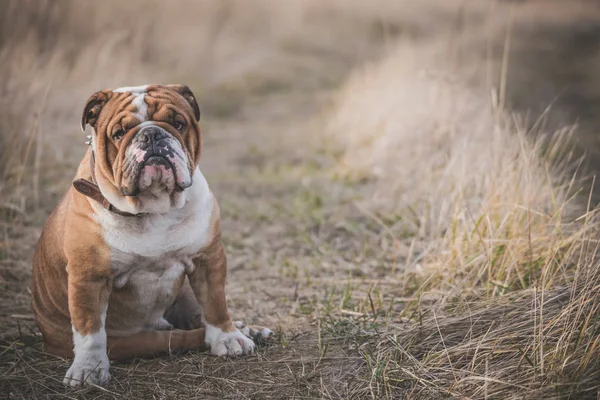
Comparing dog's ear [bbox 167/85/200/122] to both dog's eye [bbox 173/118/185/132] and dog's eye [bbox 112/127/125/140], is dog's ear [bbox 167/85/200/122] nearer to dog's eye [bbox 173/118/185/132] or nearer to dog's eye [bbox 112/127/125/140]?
dog's eye [bbox 173/118/185/132]

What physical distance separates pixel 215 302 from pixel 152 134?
2.94 feet

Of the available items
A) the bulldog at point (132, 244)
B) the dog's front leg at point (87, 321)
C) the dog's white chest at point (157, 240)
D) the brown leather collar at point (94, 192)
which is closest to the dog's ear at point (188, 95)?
the bulldog at point (132, 244)

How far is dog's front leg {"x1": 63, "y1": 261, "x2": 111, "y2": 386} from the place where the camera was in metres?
2.96

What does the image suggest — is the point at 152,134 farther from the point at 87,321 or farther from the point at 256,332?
the point at 256,332

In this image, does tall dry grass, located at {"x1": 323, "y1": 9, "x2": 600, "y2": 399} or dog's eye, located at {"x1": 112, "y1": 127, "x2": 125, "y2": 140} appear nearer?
A: tall dry grass, located at {"x1": 323, "y1": 9, "x2": 600, "y2": 399}

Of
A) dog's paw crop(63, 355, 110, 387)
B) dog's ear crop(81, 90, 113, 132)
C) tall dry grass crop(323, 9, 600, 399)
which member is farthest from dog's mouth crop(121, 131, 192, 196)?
tall dry grass crop(323, 9, 600, 399)

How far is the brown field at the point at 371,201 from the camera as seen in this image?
9.48 ft

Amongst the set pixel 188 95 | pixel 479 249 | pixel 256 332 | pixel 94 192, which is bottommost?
pixel 256 332

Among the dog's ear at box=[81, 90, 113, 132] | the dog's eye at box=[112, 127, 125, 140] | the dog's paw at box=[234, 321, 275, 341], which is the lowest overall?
the dog's paw at box=[234, 321, 275, 341]

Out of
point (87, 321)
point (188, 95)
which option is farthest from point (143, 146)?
point (87, 321)

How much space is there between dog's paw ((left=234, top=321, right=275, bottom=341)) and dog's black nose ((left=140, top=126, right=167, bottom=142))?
115 centimetres

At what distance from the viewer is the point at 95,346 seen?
2.99 meters

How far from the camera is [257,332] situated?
346cm

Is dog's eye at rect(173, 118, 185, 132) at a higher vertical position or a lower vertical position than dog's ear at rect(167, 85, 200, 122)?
lower
